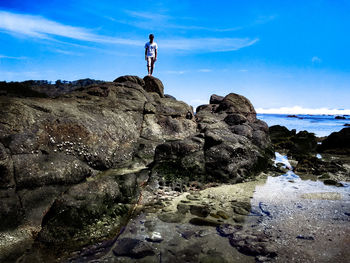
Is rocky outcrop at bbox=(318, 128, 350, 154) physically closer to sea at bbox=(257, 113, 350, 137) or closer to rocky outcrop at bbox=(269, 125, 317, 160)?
rocky outcrop at bbox=(269, 125, 317, 160)

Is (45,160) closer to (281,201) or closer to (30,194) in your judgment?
(30,194)

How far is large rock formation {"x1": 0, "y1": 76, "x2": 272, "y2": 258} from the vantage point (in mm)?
5703

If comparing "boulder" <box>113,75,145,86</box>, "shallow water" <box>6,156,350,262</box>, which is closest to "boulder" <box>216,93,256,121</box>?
"boulder" <box>113,75,145,86</box>

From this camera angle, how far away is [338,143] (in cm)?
1881

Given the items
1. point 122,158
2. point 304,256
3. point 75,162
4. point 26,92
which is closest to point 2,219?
point 75,162

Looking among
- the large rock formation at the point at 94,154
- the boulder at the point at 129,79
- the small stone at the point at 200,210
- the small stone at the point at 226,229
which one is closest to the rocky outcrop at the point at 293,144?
the large rock formation at the point at 94,154

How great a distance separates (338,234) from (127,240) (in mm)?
4673

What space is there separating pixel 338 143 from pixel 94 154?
1802cm

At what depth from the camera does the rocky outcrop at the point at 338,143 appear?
18.0m

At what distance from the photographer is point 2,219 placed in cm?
523

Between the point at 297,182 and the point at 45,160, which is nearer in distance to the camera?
the point at 45,160

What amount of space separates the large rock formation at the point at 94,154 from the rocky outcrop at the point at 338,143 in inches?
290

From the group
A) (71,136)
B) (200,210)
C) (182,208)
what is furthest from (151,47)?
(200,210)

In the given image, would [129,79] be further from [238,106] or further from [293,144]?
[293,144]
